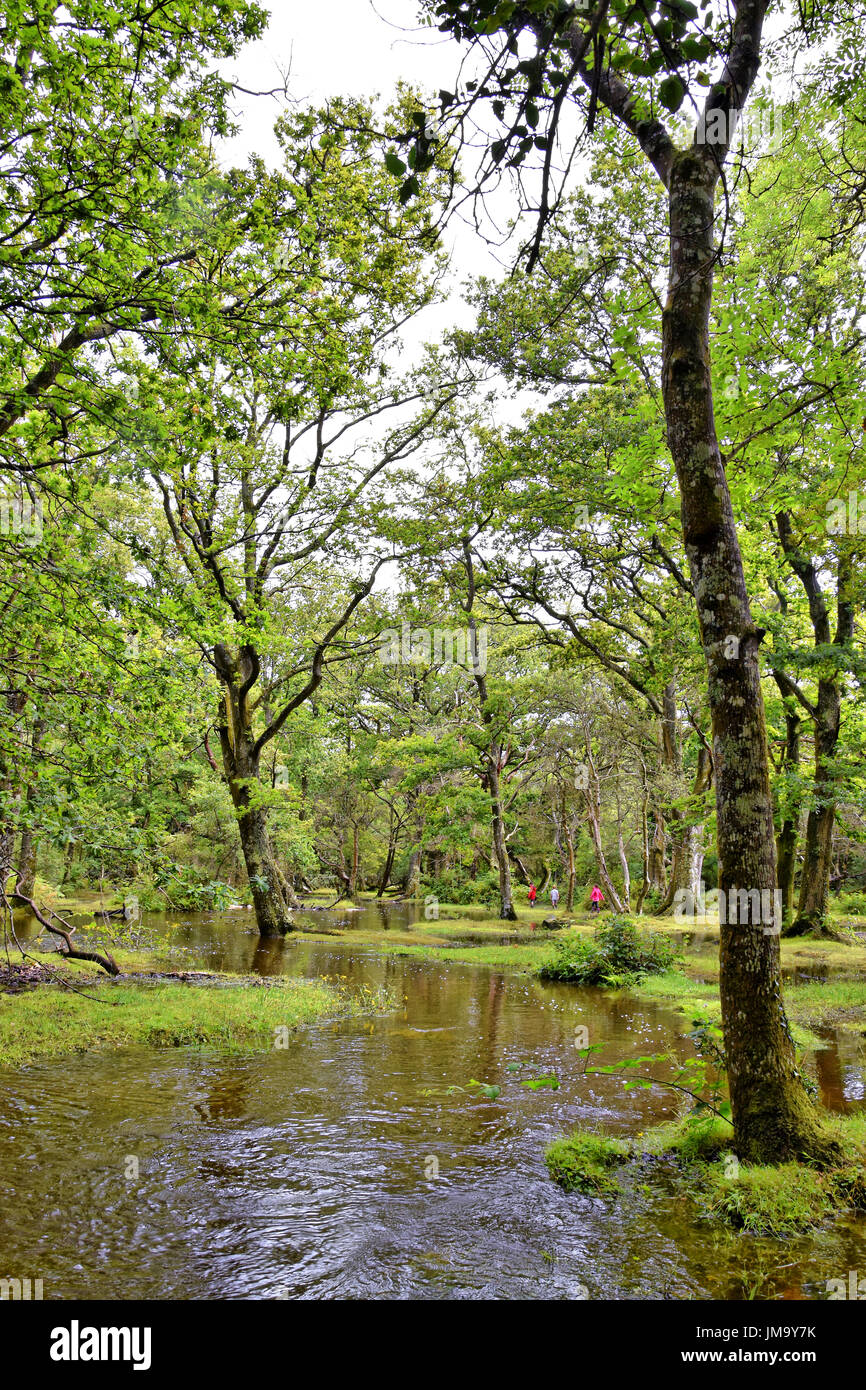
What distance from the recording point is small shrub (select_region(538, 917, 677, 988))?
51.5ft

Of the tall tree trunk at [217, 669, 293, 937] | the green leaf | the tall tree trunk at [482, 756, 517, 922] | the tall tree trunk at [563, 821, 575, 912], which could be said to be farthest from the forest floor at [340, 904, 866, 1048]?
the green leaf

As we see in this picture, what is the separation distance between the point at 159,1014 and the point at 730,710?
9.04 meters

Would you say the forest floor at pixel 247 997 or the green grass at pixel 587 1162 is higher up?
the green grass at pixel 587 1162

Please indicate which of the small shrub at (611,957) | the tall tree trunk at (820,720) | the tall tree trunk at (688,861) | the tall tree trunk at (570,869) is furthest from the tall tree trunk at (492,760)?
the tall tree trunk at (820,720)

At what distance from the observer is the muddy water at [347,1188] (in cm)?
387

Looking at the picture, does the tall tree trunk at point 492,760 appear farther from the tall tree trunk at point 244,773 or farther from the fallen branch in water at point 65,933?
the fallen branch in water at point 65,933

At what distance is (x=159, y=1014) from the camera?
10.1 m

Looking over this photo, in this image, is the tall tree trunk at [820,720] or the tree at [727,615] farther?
the tall tree trunk at [820,720]

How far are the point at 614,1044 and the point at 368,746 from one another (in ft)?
90.1

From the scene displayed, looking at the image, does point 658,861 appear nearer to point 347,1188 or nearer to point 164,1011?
point 164,1011

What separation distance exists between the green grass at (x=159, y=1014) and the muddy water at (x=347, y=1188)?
65 centimetres

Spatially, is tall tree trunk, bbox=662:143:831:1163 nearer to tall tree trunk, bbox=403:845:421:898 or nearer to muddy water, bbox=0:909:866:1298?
muddy water, bbox=0:909:866:1298
